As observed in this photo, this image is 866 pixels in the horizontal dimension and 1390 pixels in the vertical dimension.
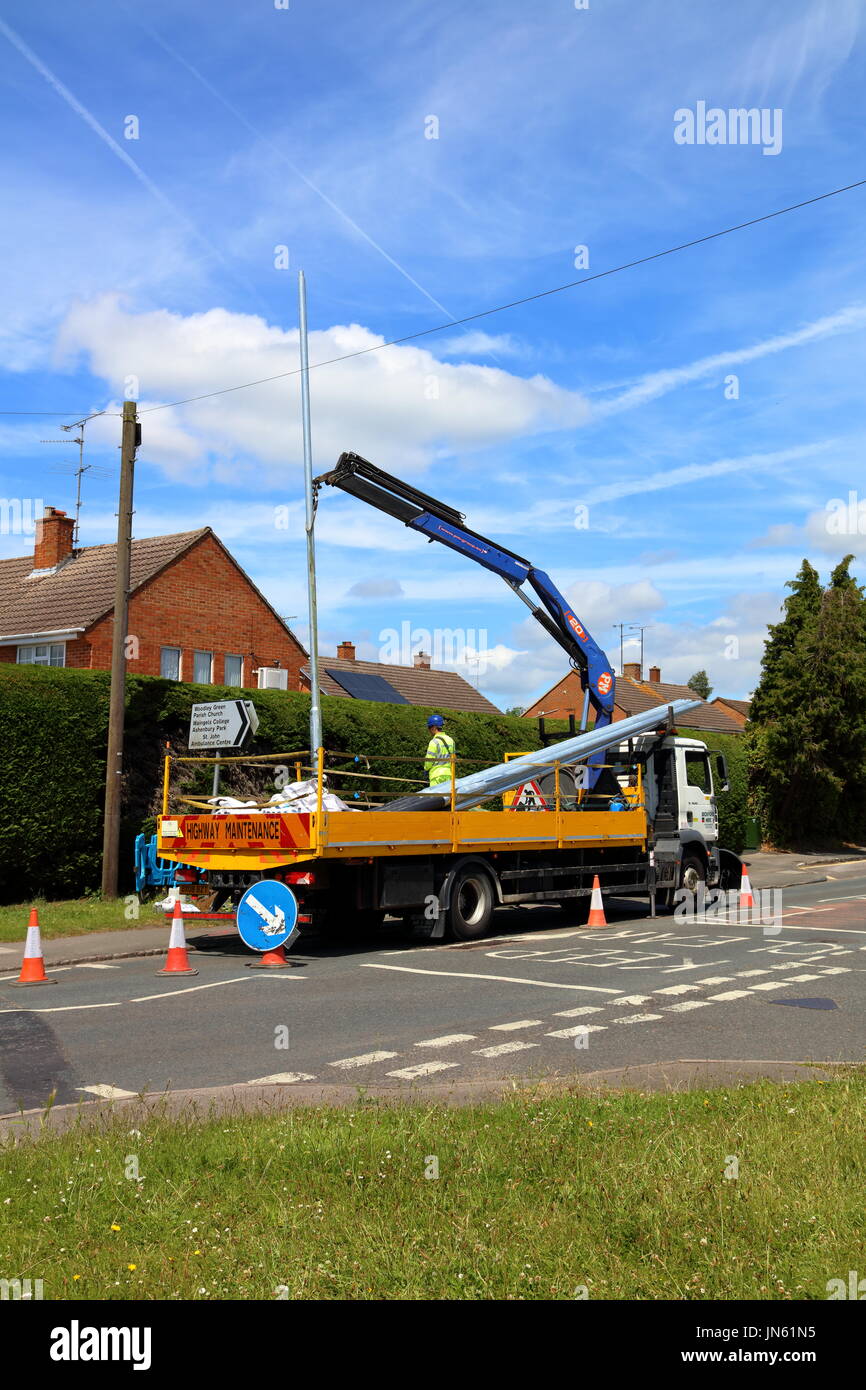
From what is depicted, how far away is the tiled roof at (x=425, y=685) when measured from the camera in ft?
180

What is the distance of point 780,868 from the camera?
100ft

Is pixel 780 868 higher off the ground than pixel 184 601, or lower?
lower

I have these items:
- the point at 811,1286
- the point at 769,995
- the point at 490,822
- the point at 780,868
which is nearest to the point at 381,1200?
the point at 811,1286

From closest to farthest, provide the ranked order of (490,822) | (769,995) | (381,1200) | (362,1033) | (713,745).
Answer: (381,1200), (362,1033), (769,995), (490,822), (713,745)

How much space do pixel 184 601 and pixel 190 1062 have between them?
27634 mm

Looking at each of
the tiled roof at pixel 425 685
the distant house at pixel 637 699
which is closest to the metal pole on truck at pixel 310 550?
the tiled roof at pixel 425 685

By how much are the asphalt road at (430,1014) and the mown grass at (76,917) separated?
6.48 feet

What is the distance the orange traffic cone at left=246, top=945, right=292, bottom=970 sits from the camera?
39.2 feet

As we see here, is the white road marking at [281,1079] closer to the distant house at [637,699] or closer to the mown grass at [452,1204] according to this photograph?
the mown grass at [452,1204]

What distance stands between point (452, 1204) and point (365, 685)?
46.9m

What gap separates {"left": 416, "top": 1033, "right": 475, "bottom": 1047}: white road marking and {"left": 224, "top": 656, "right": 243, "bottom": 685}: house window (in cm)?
2725

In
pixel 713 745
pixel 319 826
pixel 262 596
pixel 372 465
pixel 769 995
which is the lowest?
pixel 769 995

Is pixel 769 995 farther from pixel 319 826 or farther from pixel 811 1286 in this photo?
pixel 811 1286

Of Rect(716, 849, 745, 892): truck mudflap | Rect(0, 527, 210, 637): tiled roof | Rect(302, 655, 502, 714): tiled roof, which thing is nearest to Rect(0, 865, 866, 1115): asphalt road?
Rect(716, 849, 745, 892): truck mudflap
